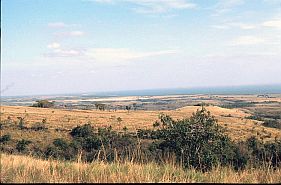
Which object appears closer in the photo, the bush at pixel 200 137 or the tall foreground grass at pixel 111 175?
the tall foreground grass at pixel 111 175

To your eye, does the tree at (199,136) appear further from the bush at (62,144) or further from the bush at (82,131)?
the bush at (82,131)

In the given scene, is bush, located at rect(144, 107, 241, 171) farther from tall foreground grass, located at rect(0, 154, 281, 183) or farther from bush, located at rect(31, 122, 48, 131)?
bush, located at rect(31, 122, 48, 131)

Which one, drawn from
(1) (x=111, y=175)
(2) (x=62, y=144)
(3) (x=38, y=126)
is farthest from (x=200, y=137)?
(3) (x=38, y=126)

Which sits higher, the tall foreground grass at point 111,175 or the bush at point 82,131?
the tall foreground grass at point 111,175

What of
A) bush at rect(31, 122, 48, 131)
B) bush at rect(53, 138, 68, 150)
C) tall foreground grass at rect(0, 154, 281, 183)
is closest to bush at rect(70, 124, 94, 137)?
bush at rect(31, 122, 48, 131)

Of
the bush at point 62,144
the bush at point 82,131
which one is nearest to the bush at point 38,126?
the bush at point 82,131

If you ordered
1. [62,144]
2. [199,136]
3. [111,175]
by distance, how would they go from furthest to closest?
[62,144], [199,136], [111,175]

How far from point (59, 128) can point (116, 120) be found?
53.7 ft

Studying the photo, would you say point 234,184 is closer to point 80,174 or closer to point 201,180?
point 201,180

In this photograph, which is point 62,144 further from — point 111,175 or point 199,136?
point 111,175

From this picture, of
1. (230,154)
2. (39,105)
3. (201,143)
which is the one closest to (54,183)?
(201,143)

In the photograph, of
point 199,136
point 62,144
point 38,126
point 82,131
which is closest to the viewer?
point 199,136

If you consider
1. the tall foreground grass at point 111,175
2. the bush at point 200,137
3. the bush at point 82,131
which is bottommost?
the bush at point 82,131

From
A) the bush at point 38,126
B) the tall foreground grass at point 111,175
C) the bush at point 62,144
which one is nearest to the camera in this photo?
the tall foreground grass at point 111,175
